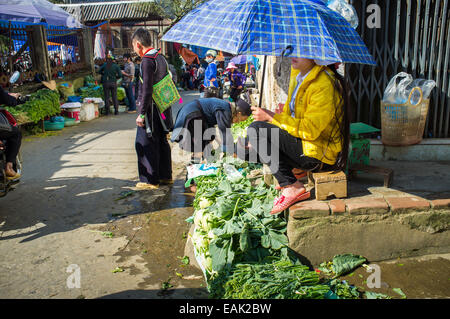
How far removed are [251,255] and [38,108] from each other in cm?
785

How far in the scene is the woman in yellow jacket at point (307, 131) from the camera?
296 centimetres

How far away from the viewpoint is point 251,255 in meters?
2.85

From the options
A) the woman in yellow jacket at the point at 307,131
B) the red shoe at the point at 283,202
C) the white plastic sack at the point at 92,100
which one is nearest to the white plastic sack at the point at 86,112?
the white plastic sack at the point at 92,100

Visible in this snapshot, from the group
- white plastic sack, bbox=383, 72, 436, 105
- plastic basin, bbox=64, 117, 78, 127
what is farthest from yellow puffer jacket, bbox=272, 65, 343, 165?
plastic basin, bbox=64, 117, 78, 127

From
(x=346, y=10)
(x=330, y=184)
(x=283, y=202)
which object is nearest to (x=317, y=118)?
(x=330, y=184)

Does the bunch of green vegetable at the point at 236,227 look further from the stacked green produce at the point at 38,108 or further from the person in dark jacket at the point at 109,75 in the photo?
the person in dark jacket at the point at 109,75

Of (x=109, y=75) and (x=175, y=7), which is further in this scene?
(x=175, y=7)

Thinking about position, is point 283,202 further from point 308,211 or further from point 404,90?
point 404,90

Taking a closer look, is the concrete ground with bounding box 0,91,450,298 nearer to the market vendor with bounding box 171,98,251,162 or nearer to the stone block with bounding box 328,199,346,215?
the stone block with bounding box 328,199,346,215

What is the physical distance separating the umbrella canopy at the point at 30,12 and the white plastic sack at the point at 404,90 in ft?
27.3

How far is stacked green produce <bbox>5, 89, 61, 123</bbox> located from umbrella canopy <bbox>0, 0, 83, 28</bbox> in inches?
69.8

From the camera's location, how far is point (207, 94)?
11.2 m
